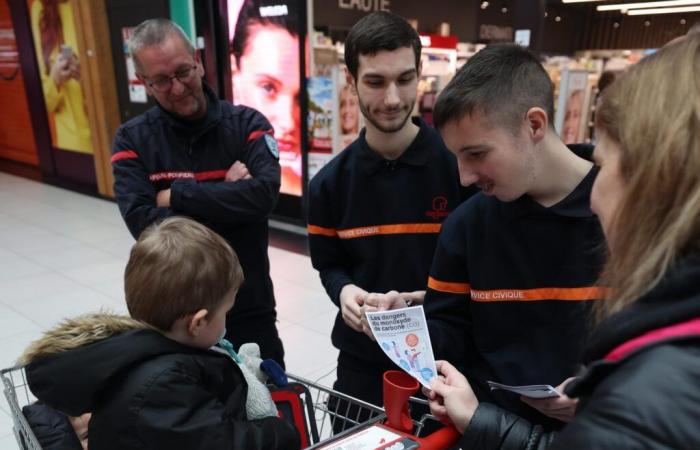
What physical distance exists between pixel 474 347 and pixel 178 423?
0.75 meters

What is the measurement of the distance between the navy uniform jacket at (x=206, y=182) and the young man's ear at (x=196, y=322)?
2.43ft

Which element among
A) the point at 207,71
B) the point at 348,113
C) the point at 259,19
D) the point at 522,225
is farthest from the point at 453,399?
the point at 207,71

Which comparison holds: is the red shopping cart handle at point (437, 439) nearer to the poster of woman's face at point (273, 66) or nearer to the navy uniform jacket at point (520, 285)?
the navy uniform jacket at point (520, 285)

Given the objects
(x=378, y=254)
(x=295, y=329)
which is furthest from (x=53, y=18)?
(x=378, y=254)

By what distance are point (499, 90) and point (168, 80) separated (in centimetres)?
121

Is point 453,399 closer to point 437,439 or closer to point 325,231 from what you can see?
point 437,439

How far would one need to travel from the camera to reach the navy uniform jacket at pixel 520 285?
111 centimetres

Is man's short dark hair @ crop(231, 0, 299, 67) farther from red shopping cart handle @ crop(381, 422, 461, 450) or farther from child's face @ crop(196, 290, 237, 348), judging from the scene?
red shopping cart handle @ crop(381, 422, 461, 450)

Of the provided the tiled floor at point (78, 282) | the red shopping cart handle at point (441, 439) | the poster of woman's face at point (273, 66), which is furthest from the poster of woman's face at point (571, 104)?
the red shopping cart handle at point (441, 439)

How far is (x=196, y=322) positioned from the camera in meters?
1.11

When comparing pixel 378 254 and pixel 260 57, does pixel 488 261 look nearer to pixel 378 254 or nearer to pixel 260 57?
pixel 378 254

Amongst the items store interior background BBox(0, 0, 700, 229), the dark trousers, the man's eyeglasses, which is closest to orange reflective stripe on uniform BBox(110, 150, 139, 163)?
the man's eyeglasses

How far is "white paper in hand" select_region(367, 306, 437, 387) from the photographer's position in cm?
110

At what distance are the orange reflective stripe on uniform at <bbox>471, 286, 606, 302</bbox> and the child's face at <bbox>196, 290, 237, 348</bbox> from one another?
1.98ft
